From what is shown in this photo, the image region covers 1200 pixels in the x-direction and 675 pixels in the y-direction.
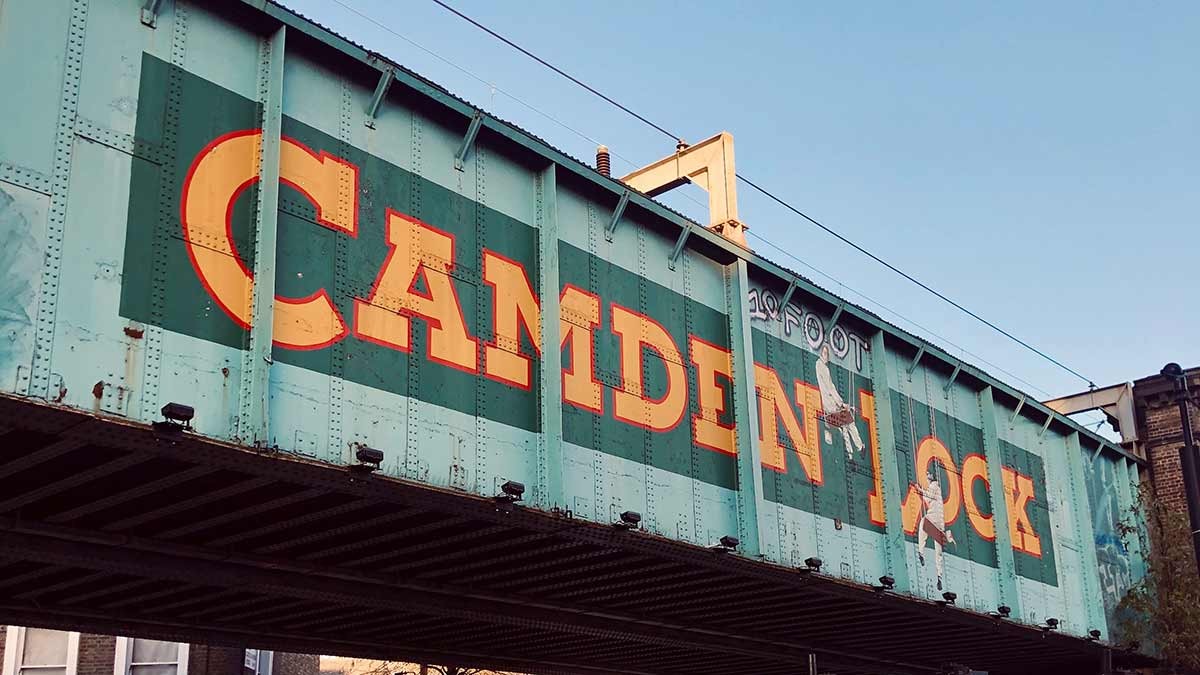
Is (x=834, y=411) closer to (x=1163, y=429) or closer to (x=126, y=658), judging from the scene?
(x=1163, y=429)

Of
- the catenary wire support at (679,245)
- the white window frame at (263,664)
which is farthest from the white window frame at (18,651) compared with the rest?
the catenary wire support at (679,245)

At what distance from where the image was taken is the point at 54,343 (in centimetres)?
1089

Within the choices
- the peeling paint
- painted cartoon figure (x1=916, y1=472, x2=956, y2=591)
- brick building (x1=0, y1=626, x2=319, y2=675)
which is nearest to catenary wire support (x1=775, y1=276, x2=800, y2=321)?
painted cartoon figure (x1=916, y1=472, x2=956, y2=591)

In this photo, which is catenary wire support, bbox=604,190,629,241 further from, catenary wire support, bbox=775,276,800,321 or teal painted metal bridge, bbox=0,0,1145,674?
catenary wire support, bbox=775,276,800,321

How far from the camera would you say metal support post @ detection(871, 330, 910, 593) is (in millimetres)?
21781

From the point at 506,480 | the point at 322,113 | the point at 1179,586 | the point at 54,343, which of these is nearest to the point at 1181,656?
the point at 1179,586

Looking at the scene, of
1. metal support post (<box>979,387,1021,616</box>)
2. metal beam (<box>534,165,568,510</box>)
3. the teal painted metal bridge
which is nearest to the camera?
the teal painted metal bridge

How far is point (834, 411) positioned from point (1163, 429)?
16.3m

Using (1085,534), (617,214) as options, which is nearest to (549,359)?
(617,214)

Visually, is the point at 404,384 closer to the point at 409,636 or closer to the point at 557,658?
the point at 409,636

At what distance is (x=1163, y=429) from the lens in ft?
109

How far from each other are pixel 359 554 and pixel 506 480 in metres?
2.81

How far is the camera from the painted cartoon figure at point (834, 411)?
21312 mm

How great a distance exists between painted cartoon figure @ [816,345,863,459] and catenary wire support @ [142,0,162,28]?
12.8 meters
